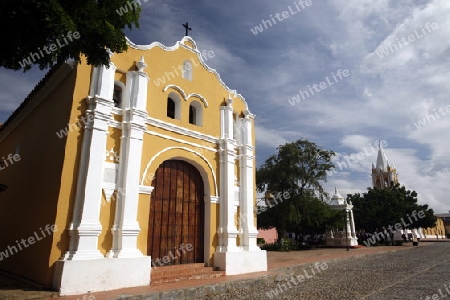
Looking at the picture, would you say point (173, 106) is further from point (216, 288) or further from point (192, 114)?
point (216, 288)

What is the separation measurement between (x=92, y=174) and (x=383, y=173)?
197 feet

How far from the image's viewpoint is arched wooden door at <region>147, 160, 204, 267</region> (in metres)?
8.58

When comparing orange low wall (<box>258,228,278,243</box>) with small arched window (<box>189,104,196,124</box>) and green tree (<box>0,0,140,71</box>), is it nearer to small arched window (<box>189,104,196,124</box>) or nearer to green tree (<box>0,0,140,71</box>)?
small arched window (<box>189,104,196,124</box>)

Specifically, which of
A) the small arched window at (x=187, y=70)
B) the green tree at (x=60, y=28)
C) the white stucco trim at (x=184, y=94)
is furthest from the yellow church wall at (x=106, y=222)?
the small arched window at (x=187, y=70)

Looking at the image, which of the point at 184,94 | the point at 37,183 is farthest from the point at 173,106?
the point at 37,183

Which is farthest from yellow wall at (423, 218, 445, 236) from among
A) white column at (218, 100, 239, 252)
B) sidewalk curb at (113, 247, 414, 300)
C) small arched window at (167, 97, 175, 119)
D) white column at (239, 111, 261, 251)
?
small arched window at (167, 97, 175, 119)

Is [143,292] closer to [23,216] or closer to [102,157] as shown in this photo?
[102,157]

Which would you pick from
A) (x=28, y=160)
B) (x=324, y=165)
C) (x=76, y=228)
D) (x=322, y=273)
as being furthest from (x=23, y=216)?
(x=324, y=165)

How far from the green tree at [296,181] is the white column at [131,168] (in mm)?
16723

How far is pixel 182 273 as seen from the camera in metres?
8.37

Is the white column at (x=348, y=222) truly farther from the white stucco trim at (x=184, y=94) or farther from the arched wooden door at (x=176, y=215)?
the white stucco trim at (x=184, y=94)

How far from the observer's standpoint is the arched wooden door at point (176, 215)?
8.58 metres

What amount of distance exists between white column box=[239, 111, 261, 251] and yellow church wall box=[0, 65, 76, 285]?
5.75 metres

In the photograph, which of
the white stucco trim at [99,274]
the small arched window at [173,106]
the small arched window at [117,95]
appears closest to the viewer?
the white stucco trim at [99,274]
